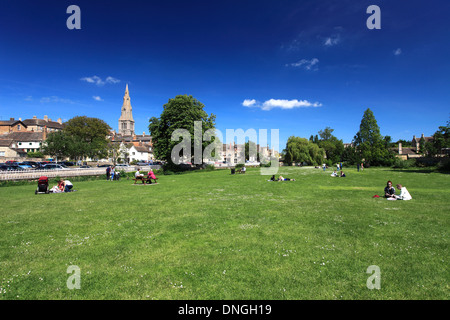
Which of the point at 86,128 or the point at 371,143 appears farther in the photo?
the point at 86,128

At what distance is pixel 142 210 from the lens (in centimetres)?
1143

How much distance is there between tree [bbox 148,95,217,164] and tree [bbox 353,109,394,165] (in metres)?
53.6

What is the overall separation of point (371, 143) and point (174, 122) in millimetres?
64742

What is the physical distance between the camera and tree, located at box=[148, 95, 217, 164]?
45.7 meters

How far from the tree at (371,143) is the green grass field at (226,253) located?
68.9 m

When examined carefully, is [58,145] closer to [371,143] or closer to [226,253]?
[226,253]

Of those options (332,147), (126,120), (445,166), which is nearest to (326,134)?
(332,147)

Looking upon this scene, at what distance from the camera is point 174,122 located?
46.7 meters

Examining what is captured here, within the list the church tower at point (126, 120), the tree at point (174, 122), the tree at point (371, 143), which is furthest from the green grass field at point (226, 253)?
the church tower at point (126, 120)

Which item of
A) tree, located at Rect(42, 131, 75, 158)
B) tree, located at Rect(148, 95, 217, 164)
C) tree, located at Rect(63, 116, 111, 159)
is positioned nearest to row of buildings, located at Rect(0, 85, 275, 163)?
tree, located at Rect(42, 131, 75, 158)

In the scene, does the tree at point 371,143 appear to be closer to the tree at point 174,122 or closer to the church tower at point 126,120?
the tree at point 174,122

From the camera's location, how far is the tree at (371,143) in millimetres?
69000
